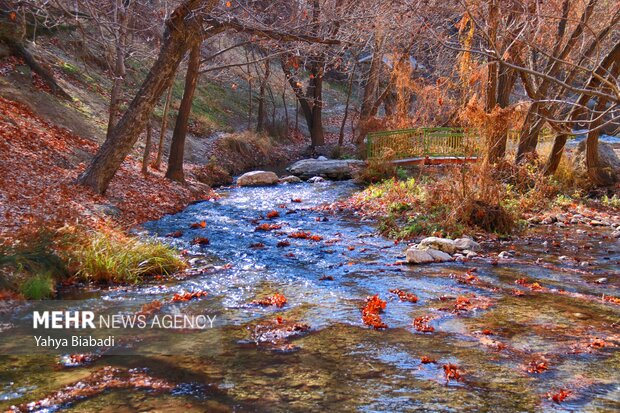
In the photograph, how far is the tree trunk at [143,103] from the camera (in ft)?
37.7

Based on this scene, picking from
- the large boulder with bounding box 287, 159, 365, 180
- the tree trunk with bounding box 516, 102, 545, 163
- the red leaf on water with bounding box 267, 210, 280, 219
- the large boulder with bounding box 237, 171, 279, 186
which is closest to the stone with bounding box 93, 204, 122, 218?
the red leaf on water with bounding box 267, 210, 280, 219

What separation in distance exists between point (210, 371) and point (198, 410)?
0.67 meters

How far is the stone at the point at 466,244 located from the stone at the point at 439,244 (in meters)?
0.11

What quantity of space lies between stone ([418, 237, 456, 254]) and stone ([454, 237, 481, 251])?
11 cm

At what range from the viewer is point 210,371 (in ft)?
14.6

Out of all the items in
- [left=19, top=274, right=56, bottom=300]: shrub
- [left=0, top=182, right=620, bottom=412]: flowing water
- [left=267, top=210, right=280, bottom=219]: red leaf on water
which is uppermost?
[left=267, top=210, right=280, bottom=219]: red leaf on water

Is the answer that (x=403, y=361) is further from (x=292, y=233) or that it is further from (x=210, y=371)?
(x=292, y=233)

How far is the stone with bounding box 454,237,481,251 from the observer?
9219 mm

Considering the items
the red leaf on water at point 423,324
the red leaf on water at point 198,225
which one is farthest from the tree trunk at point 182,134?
the red leaf on water at point 423,324

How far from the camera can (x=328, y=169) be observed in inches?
781

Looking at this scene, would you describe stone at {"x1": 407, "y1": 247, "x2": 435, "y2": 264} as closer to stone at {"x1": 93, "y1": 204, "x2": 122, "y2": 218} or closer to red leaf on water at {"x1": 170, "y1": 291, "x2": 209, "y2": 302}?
red leaf on water at {"x1": 170, "y1": 291, "x2": 209, "y2": 302}

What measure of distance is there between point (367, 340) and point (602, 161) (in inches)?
503

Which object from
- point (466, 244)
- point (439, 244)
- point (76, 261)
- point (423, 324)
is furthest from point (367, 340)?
point (466, 244)

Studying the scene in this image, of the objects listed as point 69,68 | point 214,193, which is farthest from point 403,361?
point 69,68
